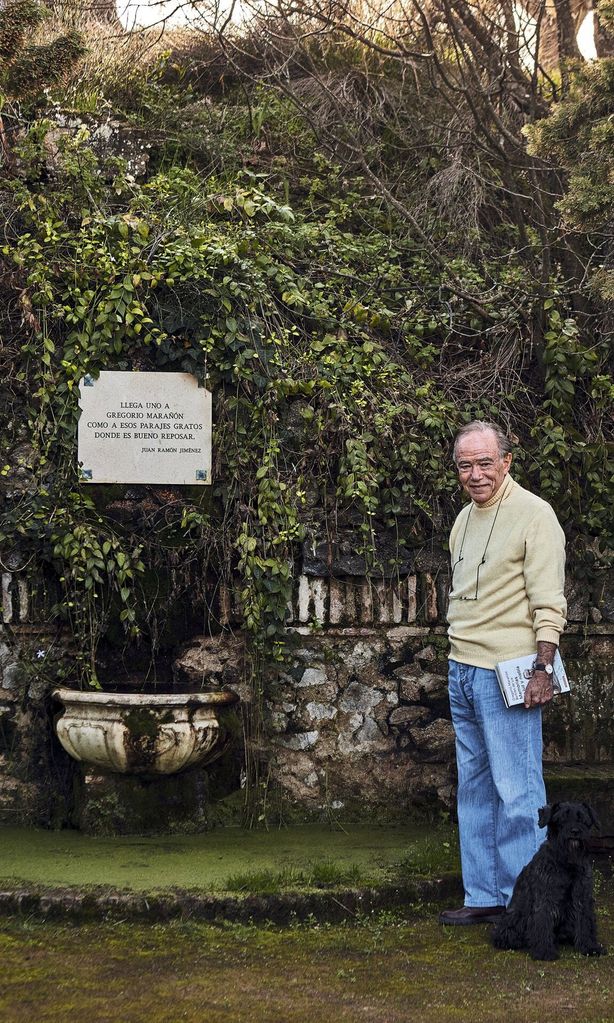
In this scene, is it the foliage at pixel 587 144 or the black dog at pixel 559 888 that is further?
the foliage at pixel 587 144

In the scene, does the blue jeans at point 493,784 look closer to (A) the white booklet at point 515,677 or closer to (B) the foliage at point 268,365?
(A) the white booklet at point 515,677

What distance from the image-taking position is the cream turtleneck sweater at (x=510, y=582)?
424 cm

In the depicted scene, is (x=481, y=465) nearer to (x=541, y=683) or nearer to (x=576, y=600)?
(x=541, y=683)

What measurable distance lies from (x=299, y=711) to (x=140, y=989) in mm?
2311

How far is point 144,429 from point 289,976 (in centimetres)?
304

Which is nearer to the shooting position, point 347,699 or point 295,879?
point 295,879

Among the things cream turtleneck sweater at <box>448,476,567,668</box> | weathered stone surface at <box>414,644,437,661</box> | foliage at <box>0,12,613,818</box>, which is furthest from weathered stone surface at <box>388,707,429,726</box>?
cream turtleneck sweater at <box>448,476,567,668</box>

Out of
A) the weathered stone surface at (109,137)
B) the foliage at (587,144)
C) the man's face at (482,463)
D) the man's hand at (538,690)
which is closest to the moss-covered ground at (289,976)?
the man's hand at (538,690)

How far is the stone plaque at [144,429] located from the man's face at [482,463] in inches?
72.2

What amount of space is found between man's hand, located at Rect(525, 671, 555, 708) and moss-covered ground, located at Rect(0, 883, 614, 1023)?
902 mm

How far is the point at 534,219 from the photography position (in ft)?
23.2

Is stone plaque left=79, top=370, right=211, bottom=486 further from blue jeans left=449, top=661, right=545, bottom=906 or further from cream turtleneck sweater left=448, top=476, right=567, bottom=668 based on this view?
blue jeans left=449, top=661, right=545, bottom=906

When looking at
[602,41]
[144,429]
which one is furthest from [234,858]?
[602,41]

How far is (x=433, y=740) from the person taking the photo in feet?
19.2
